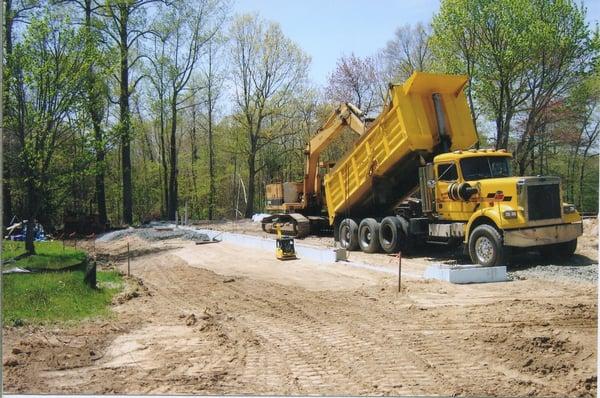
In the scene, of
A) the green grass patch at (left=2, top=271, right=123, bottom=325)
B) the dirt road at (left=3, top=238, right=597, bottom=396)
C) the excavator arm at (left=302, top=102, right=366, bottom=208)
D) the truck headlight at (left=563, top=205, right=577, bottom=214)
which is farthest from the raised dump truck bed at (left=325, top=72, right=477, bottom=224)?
the green grass patch at (left=2, top=271, right=123, bottom=325)

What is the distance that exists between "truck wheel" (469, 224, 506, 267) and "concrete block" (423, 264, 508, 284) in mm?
661

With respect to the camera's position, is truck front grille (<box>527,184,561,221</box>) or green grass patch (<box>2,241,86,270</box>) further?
green grass patch (<box>2,241,86,270</box>)

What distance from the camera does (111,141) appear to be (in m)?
16.0

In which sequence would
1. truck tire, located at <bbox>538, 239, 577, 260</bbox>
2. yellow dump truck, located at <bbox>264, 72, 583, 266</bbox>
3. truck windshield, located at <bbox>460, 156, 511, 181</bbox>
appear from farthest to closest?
truck windshield, located at <bbox>460, 156, 511, 181</bbox>
truck tire, located at <bbox>538, 239, 577, 260</bbox>
yellow dump truck, located at <bbox>264, 72, 583, 266</bbox>

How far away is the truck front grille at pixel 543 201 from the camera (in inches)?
405

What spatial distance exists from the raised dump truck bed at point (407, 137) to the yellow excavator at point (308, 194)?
2.17 meters

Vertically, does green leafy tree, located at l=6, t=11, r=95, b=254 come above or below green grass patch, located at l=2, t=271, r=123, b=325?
above

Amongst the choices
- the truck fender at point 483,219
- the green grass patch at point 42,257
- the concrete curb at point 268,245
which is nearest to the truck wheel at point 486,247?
the truck fender at point 483,219

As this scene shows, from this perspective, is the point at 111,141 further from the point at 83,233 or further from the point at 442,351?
the point at 442,351

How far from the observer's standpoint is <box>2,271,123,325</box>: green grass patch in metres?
7.45

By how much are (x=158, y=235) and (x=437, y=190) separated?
1182cm

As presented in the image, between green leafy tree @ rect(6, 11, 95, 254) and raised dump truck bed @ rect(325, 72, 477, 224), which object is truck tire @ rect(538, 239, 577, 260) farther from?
green leafy tree @ rect(6, 11, 95, 254)

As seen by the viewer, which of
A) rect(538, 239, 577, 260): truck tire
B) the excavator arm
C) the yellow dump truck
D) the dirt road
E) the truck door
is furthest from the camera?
the excavator arm

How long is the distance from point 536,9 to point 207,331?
52.3 feet
